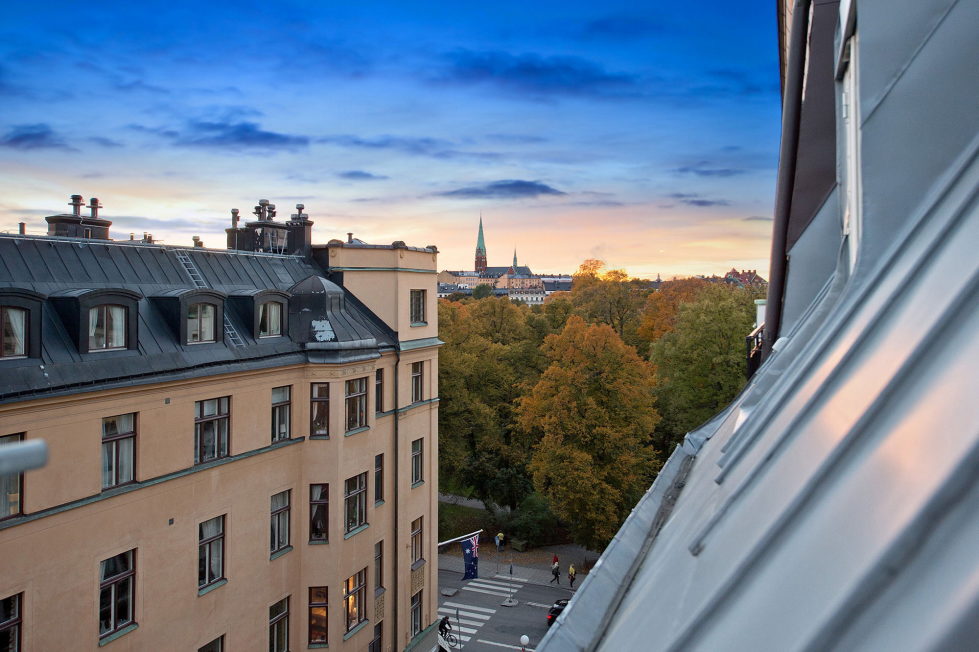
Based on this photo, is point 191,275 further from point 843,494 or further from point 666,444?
point 666,444

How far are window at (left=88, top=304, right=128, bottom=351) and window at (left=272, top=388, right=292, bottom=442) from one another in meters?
4.01

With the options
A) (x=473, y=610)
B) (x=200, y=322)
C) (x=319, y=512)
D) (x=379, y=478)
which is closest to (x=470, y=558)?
(x=473, y=610)

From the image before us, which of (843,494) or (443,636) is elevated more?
(843,494)

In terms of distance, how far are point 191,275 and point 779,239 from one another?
42.7ft

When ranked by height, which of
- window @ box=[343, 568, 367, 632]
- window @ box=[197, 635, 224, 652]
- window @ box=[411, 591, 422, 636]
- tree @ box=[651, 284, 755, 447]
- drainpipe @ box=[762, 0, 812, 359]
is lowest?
window @ box=[411, 591, 422, 636]

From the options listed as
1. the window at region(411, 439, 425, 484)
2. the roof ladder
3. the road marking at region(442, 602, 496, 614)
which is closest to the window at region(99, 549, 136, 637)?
the roof ladder

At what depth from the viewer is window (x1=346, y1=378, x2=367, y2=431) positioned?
59.8 feet

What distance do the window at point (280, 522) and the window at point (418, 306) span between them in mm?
6981

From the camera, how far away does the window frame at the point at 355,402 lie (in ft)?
59.4

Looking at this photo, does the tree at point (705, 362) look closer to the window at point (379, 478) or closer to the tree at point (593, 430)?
the tree at point (593, 430)

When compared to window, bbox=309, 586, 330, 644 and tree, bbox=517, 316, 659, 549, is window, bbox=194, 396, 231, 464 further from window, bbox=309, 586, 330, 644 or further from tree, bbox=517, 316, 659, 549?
tree, bbox=517, 316, 659, 549

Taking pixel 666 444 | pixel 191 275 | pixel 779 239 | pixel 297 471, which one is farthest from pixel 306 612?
pixel 666 444

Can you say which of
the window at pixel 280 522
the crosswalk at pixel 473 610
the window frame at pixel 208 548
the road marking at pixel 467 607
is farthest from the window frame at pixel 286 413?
the road marking at pixel 467 607

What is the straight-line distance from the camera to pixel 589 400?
30.8 metres
